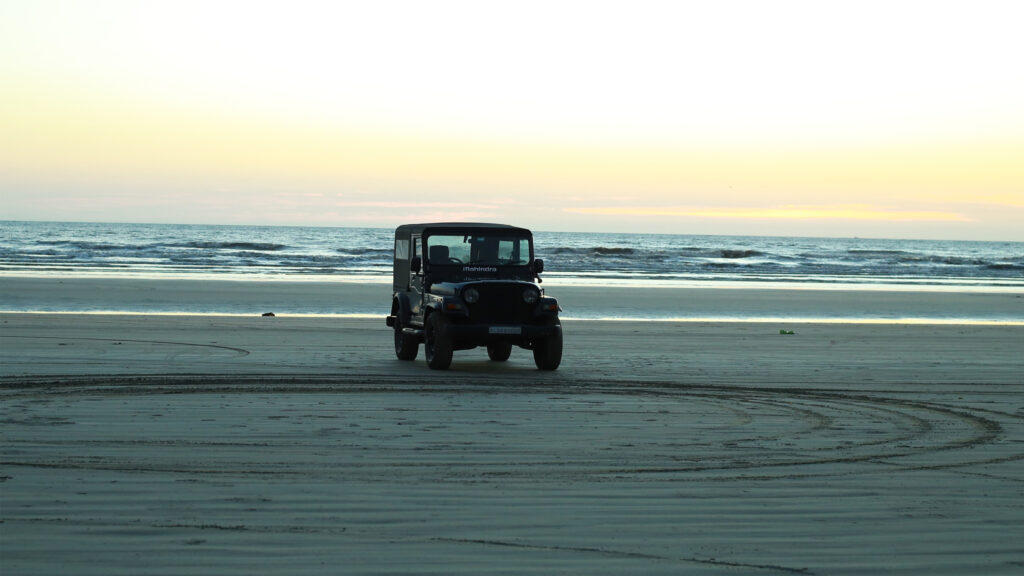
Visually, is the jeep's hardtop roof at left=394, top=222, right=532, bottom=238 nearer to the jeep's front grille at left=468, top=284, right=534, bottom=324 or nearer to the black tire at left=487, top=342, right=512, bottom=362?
the jeep's front grille at left=468, top=284, right=534, bottom=324

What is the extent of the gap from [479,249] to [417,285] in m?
0.91

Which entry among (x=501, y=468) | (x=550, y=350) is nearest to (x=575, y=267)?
(x=550, y=350)

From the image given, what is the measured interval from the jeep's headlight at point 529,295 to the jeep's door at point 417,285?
1.39 meters

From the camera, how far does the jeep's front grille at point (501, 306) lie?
12336 mm

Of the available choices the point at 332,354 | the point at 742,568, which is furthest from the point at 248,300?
the point at 742,568

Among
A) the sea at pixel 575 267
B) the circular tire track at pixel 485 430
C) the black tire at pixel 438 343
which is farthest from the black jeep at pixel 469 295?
the sea at pixel 575 267

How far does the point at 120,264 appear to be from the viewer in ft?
138

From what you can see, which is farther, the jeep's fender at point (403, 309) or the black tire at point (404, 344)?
the jeep's fender at point (403, 309)

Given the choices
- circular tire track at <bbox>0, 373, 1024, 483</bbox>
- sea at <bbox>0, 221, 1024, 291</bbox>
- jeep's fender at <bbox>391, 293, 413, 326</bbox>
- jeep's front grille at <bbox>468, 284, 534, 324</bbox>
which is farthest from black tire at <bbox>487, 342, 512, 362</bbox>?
sea at <bbox>0, 221, 1024, 291</bbox>

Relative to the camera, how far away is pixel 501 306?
12.4 meters

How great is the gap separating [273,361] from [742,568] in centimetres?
931

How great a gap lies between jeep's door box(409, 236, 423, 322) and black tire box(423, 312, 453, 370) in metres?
0.56

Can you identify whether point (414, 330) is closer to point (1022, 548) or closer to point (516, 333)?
point (516, 333)

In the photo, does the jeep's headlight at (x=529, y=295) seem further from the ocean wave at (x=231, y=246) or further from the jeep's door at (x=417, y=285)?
the ocean wave at (x=231, y=246)
